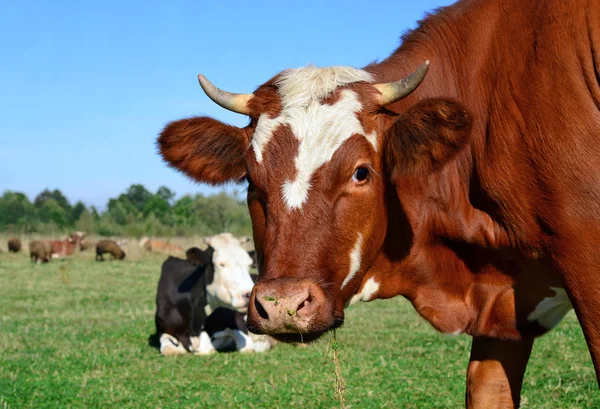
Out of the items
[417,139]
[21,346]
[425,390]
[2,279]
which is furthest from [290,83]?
[2,279]

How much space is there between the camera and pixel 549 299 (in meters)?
4.14

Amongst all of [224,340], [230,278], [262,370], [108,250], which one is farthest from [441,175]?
[108,250]

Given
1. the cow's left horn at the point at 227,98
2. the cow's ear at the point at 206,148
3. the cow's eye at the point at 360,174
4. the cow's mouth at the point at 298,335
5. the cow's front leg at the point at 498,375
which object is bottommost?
the cow's front leg at the point at 498,375

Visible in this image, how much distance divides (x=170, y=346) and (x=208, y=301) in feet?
2.83

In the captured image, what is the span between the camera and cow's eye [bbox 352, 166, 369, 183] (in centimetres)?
364

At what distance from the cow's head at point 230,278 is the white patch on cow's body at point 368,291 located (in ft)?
17.8

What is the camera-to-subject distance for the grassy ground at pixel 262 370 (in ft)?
21.2

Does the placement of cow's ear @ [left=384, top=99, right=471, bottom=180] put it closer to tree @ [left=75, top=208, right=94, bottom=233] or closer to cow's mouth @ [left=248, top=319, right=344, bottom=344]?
cow's mouth @ [left=248, top=319, right=344, bottom=344]

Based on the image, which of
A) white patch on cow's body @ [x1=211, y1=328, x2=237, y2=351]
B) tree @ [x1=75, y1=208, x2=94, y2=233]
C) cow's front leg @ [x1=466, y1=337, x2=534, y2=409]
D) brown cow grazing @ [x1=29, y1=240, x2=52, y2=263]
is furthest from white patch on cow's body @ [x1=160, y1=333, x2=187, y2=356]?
tree @ [x1=75, y1=208, x2=94, y2=233]

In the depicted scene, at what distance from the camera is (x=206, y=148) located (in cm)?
423

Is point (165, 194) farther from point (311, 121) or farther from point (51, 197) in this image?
point (311, 121)

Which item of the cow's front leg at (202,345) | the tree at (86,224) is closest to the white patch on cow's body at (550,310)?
the cow's front leg at (202,345)

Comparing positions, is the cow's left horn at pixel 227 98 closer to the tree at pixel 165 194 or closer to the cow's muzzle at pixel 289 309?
the cow's muzzle at pixel 289 309

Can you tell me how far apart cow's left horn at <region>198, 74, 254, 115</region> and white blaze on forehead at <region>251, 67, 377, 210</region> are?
0.67ft
